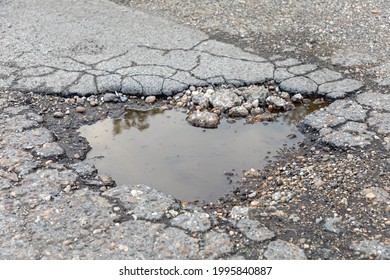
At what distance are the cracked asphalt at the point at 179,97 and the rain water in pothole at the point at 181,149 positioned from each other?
100mm

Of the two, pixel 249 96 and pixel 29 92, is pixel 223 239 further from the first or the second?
pixel 29 92

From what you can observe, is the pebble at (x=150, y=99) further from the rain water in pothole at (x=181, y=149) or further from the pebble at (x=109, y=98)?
the pebble at (x=109, y=98)

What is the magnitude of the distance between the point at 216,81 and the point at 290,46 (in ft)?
2.85

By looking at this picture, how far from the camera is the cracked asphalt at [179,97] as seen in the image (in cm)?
278

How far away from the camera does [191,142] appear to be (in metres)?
3.62

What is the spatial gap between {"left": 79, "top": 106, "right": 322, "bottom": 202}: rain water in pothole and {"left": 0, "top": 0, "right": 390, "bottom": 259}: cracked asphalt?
0.33 ft

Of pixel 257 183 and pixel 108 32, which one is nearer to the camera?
pixel 257 183

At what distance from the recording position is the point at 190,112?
3887mm

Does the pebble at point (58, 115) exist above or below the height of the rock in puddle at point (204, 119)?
below

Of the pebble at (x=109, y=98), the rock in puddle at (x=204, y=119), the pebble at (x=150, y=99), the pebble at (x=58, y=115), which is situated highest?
the rock in puddle at (x=204, y=119)

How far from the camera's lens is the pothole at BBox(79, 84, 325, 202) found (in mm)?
3291

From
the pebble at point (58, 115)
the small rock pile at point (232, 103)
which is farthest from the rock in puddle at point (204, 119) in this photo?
the pebble at point (58, 115)
